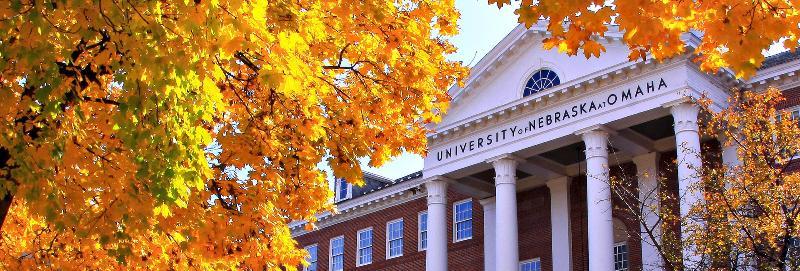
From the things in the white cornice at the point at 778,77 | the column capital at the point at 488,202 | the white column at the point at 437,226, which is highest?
the white cornice at the point at 778,77

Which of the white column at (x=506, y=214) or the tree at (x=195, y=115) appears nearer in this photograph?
the tree at (x=195, y=115)

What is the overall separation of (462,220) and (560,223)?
5.71m

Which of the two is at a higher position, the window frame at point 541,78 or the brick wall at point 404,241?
the window frame at point 541,78

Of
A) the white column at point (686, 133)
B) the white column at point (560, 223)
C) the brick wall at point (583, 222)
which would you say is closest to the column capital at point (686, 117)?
the white column at point (686, 133)

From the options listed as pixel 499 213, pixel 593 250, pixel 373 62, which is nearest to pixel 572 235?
pixel 499 213

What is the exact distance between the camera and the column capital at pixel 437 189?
3878cm

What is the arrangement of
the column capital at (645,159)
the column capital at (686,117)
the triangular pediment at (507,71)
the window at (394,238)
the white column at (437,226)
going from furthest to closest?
the window at (394,238), the white column at (437,226), the triangular pediment at (507,71), the column capital at (645,159), the column capital at (686,117)

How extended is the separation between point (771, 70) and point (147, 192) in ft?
83.8

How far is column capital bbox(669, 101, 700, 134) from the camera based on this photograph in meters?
30.5

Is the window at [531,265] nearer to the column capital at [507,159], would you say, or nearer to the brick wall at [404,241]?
the brick wall at [404,241]

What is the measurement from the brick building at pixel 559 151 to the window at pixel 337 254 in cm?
533

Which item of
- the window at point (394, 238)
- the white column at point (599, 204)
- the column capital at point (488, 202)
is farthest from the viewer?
the window at point (394, 238)

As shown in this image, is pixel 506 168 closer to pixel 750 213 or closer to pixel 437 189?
pixel 437 189

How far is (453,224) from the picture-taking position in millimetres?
42844
